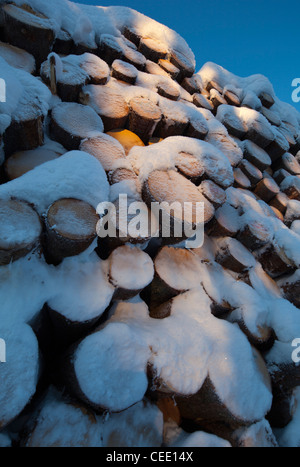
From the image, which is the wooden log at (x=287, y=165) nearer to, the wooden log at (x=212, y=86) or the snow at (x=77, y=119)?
the wooden log at (x=212, y=86)

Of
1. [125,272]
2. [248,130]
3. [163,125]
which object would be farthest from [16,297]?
[248,130]

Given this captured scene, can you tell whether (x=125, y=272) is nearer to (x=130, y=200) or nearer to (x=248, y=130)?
(x=130, y=200)

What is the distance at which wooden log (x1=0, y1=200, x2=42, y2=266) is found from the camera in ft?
3.09

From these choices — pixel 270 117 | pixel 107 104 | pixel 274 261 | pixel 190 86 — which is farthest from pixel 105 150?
pixel 270 117

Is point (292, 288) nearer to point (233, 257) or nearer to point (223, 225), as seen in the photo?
point (233, 257)

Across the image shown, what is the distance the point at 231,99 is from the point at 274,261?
3.11 metres

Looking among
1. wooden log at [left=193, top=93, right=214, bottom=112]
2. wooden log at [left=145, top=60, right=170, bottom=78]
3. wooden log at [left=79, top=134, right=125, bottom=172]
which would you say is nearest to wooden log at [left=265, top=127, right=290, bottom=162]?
wooden log at [left=193, top=93, right=214, bottom=112]

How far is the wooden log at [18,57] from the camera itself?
5.93 ft

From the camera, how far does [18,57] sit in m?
1.87

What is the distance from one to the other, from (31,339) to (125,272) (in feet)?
1.81

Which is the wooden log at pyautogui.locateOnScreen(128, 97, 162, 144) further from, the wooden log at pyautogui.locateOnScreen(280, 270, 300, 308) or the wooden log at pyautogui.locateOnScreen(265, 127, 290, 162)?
the wooden log at pyautogui.locateOnScreen(265, 127, 290, 162)

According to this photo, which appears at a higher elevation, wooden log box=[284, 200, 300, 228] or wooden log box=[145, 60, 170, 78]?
wooden log box=[145, 60, 170, 78]

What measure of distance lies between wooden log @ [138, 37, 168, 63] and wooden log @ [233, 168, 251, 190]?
6.37ft

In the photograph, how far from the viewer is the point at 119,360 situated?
3.47 feet
